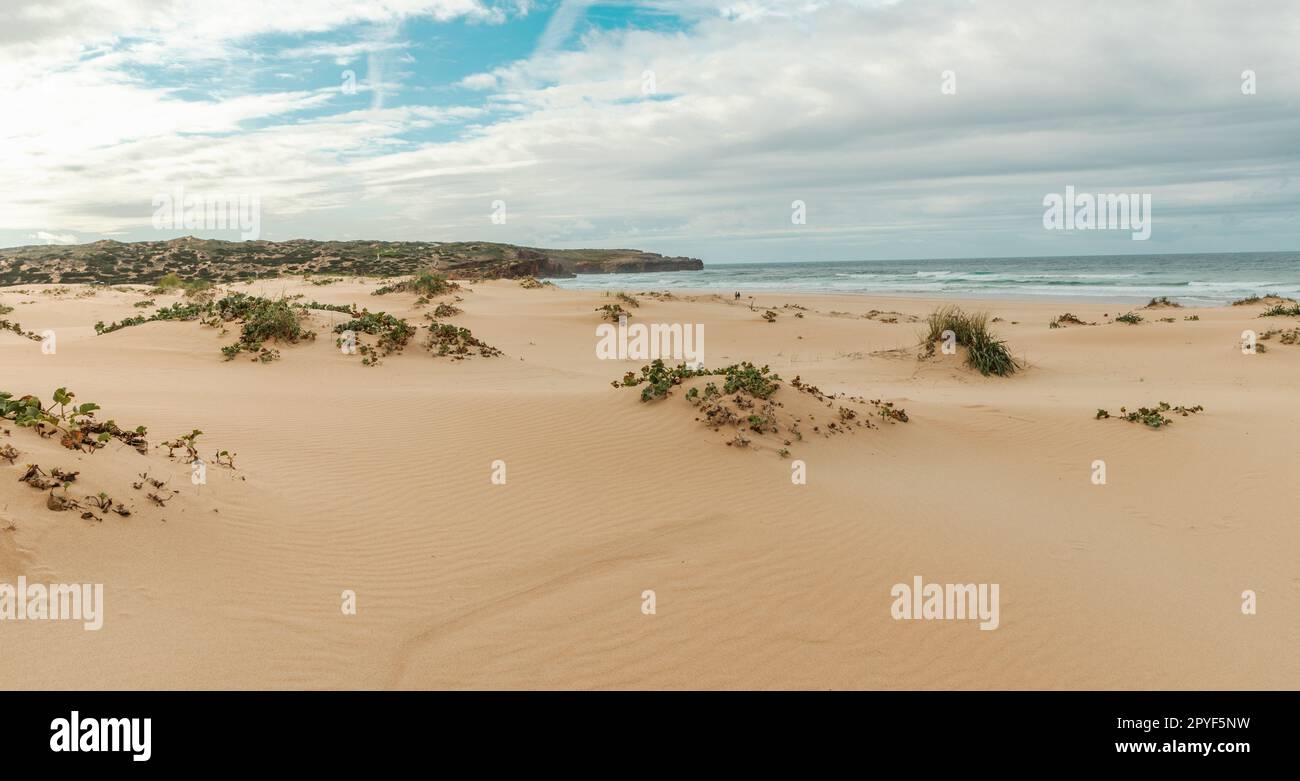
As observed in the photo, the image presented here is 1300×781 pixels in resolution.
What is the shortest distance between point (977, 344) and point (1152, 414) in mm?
5491

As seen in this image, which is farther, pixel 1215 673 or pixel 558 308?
pixel 558 308

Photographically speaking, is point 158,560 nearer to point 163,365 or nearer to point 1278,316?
point 163,365

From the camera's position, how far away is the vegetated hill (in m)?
45.1

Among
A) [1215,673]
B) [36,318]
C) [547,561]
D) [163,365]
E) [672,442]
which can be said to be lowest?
[1215,673]

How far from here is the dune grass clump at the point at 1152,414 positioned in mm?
10414

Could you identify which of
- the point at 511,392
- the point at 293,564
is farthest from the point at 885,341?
the point at 293,564

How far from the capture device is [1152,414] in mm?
10578

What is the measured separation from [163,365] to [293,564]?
10155 mm

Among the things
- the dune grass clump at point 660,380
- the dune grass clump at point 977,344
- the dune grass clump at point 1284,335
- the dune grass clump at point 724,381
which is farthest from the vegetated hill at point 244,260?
the dune grass clump at point 1284,335

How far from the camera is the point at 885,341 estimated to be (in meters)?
21.6

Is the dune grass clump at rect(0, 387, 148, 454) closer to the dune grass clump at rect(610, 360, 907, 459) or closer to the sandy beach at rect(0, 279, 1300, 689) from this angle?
the sandy beach at rect(0, 279, 1300, 689)

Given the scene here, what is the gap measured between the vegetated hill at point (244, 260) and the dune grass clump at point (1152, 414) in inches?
1662

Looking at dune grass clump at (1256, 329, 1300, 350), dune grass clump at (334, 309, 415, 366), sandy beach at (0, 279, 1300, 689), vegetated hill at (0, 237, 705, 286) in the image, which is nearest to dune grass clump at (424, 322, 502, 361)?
dune grass clump at (334, 309, 415, 366)

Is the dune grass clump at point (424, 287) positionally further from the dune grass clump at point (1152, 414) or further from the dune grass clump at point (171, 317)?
the dune grass clump at point (1152, 414)
